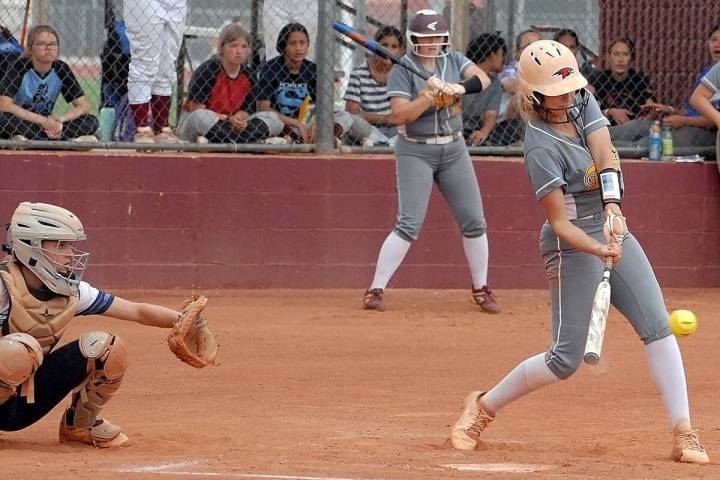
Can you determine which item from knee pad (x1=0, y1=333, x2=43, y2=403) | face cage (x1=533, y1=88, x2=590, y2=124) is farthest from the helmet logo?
knee pad (x1=0, y1=333, x2=43, y2=403)

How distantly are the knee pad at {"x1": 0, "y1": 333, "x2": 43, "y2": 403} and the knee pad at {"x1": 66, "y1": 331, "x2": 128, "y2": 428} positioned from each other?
0.22m

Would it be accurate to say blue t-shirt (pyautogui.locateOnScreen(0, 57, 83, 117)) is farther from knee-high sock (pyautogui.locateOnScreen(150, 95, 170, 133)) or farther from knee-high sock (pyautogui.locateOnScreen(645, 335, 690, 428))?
knee-high sock (pyautogui.locateOnScreen(645, 335, 690, 428))

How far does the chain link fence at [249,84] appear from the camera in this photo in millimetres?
9898

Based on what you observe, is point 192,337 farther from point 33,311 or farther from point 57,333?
point 33,311

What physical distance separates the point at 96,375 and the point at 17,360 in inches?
16.2

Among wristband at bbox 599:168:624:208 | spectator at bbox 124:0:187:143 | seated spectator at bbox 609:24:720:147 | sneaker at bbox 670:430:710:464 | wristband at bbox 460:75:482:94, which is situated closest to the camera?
wristband at bbox 599:168:624:208

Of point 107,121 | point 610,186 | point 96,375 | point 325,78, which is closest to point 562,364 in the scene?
point 610,186

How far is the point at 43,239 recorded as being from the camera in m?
5.04

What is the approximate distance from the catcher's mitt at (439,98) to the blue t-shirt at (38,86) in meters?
2.76

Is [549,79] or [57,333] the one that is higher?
[549,79]

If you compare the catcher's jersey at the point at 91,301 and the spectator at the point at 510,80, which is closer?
the catcher's jersey at the point at 91,301

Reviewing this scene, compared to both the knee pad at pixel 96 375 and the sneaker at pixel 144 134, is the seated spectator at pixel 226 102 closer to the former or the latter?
the sneaker at pixel 144 134

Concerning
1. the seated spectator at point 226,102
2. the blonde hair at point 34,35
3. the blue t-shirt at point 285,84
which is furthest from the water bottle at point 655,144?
the blonde hair at point 34,35

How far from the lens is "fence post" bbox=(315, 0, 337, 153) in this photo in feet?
33.8
